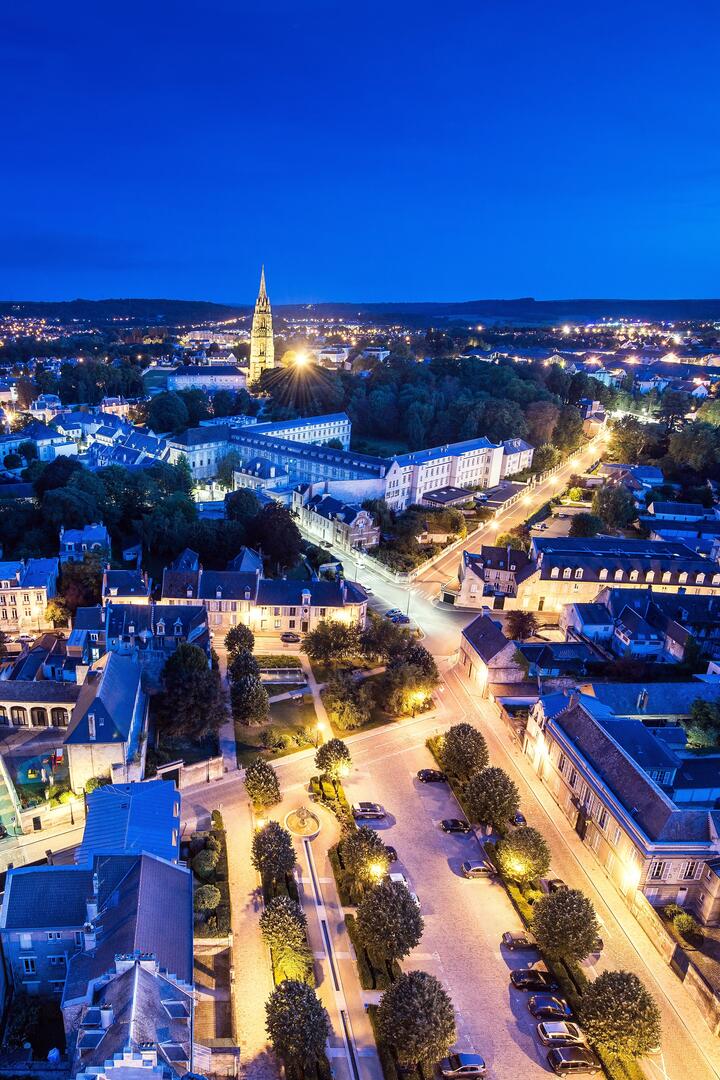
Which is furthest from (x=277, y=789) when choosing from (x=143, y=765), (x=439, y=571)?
(x=439, y=571)

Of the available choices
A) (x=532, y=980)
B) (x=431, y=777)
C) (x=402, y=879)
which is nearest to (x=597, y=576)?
(x=431, y=777)

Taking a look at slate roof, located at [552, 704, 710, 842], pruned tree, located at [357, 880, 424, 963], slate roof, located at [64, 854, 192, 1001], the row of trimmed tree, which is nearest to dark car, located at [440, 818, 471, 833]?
the row of trimmed tree

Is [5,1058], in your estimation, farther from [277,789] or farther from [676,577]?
[676,577]

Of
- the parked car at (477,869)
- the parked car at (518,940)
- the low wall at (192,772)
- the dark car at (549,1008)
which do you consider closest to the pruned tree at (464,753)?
the parked car at (477,869)

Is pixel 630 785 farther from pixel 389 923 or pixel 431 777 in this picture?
pixel 389 923

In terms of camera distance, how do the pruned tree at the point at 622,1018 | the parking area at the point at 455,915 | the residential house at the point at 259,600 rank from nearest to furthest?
the pruned tree at the point at 622,1018 → the parking area at the point at 455,915 → the residential house at the point at 259,600

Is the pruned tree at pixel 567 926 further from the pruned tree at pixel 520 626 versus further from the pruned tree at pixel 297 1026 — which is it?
the pruned tree at pixel 520 626
